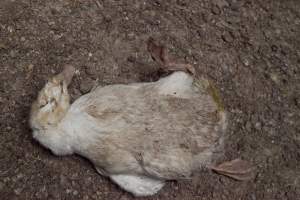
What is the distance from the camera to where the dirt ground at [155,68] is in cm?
287

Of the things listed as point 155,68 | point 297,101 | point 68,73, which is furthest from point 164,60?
point 297,101

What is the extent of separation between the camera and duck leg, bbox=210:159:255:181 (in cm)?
304

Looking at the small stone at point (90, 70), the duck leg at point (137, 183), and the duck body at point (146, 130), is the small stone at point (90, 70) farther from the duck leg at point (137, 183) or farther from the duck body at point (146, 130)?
the duck leg at point (137, 183)

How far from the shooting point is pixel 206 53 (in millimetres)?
3373

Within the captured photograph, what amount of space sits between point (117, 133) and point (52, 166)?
2.01ft

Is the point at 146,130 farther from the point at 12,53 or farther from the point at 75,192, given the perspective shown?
the point at 12,53

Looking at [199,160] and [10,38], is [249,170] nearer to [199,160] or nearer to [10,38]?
[199,160]

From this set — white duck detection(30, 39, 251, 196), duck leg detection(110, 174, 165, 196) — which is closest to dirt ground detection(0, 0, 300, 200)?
duck leg detection(110, 174, 165, 196)

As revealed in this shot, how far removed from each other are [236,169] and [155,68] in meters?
0.86

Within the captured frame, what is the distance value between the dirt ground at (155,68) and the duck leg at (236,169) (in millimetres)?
54

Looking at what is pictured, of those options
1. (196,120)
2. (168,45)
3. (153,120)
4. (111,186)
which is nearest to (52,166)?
(111,186)

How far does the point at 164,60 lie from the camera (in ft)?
9.77

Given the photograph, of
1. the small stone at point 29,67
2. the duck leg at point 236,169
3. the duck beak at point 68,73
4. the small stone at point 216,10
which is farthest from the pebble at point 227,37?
the small stone at point 29,67

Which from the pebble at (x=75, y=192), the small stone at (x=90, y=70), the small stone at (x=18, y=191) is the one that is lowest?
the pebble at (x=75, y=192)
